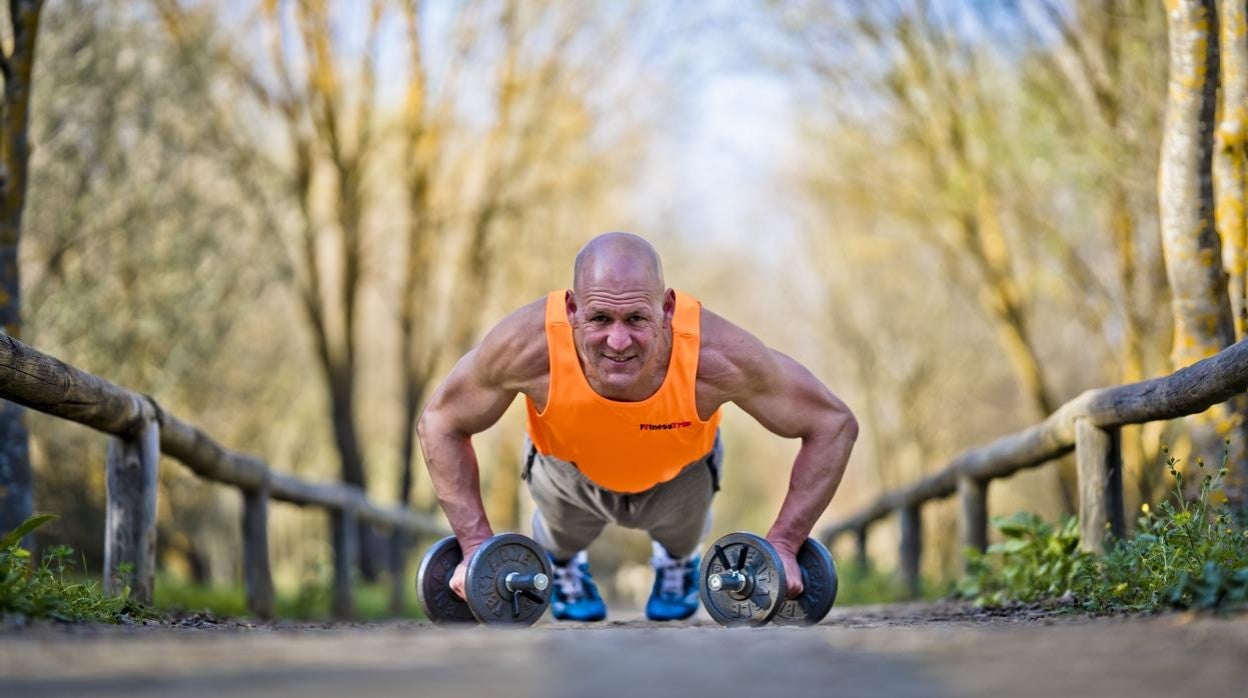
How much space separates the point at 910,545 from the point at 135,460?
6.22 metres

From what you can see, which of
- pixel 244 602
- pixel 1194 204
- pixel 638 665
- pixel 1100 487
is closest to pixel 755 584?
pixel 1100 487

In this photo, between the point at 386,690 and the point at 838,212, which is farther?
the point at 838,212

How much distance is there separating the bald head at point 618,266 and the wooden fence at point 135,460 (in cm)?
179

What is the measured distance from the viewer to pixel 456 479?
5125 mm

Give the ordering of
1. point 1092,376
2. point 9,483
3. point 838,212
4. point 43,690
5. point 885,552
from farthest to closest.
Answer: point 885,552 < point 838,212 < point 1092,376 < point 9,483 < point 43,690

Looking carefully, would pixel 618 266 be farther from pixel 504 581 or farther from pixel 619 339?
pixel 504 581

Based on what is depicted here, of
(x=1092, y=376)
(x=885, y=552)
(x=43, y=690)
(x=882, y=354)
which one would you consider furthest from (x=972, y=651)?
(x=885, y=552)

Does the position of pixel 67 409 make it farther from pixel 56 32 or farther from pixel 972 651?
pixel 56 32

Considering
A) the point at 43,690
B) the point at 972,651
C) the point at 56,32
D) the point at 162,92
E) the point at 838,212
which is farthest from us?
the point at 838,212

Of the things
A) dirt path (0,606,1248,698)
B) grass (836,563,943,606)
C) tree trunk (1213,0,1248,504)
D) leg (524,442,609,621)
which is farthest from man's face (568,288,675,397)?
grass (836,563,943,606)

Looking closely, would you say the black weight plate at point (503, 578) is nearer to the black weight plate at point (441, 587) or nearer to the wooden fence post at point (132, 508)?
the black weight plate at point (441, 587)

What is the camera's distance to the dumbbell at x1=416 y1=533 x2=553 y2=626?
4766 mm

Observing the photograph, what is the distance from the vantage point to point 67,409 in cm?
487

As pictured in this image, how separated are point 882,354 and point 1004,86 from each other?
27.6ft
